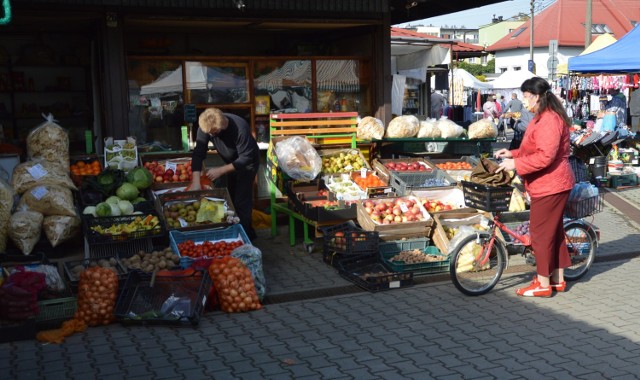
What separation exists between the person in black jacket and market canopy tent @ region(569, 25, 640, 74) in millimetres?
10680

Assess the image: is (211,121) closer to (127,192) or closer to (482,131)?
(127,192)

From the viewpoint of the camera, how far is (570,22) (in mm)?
53969

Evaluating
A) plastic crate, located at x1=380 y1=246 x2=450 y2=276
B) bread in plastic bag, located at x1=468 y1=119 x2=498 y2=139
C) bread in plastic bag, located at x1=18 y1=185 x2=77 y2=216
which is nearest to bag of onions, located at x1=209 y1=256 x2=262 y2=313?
plastic crate, located at x1=380 y1=246 x2=450 y2=276

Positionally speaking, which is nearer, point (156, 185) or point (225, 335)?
point (225, 335)

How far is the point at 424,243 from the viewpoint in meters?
8.21

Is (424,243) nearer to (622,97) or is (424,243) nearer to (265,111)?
(265,111)

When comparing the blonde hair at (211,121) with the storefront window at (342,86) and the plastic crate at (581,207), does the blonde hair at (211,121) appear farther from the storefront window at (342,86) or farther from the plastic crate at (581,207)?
the plastic crate at (581,207)

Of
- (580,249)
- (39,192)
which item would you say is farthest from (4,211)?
(580,249)

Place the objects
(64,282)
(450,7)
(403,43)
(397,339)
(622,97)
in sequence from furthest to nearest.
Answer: (622,97) < (403,43) < (450,7) < (64,282) < (397,339)

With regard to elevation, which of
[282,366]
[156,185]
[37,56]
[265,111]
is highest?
[37,56]

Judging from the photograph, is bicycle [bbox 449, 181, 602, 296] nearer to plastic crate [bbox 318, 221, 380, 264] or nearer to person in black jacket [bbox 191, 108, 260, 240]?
plastic crate [bbox 318, 221, 380, 264]

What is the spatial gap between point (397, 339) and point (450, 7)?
7967 mm

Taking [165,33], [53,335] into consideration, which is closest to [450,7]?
[165,33]

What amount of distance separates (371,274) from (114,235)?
107 inches
